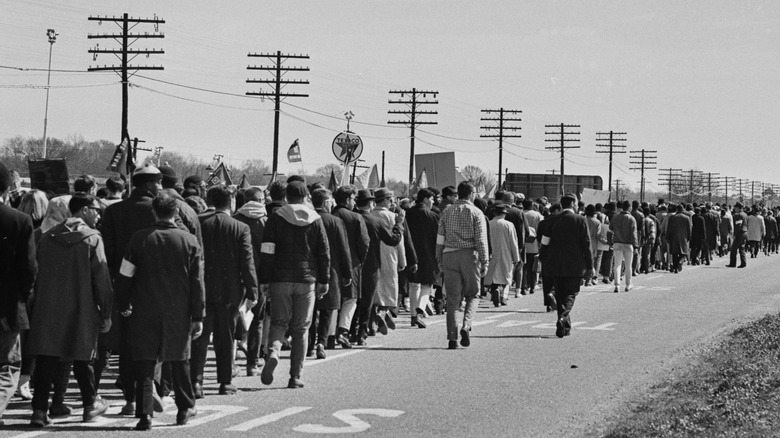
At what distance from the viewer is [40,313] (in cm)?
868

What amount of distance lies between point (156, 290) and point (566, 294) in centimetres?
864

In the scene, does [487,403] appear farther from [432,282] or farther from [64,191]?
[432,282]

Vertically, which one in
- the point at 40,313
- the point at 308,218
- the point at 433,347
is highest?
the point at 308,218

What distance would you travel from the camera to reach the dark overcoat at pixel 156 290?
8430 millimetres

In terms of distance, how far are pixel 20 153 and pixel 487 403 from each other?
122m

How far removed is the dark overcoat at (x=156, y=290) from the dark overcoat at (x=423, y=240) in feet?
28.8

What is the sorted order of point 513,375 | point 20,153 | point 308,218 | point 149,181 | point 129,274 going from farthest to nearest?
point 20,153
point 513,375
point 308,218
point 149,181
point 129,274

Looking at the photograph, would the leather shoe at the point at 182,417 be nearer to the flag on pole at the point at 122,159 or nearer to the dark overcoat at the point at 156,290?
the dark overcoat at the point at 156,290

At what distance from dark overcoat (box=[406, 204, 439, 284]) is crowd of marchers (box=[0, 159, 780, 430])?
0.07 feet

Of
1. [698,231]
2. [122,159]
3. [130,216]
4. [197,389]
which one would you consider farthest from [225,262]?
[698,231]

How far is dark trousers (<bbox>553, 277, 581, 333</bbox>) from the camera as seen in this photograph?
1570 centimetres

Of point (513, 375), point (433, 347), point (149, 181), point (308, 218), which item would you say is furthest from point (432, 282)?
point (149, 181)

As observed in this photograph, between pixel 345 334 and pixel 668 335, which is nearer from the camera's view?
pixel 345 334

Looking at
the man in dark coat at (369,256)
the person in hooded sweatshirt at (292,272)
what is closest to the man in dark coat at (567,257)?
the man in dark coat at (369,256)
